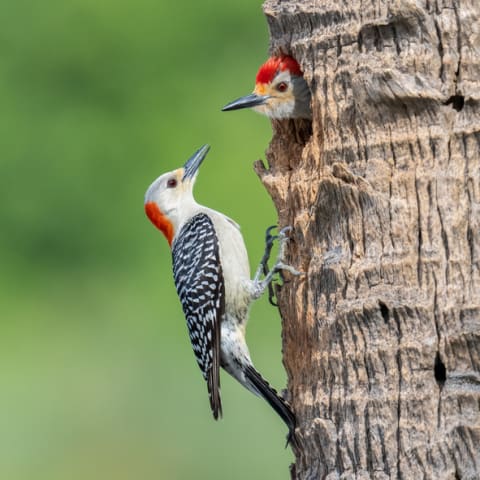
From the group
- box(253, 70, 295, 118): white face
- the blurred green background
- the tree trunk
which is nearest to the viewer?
the tree trunk

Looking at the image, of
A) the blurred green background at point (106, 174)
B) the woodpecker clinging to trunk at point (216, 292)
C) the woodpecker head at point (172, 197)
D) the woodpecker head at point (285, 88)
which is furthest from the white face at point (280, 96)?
the blurred green background at point (106, 174)

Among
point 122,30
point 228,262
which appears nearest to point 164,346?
point 122,30

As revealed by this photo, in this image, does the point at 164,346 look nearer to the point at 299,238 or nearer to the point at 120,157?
the point at 120,157

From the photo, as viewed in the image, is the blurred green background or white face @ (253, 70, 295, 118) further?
the blurred green background

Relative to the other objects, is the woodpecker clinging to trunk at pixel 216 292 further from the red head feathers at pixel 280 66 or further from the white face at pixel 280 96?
the red head feathers at pixel 280 66

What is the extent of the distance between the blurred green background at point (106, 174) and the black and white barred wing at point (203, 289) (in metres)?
5.25

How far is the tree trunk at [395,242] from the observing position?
16.3 ft

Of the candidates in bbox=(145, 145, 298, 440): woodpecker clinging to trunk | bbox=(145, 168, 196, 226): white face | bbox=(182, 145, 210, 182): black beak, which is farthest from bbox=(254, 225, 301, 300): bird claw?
bbox=(182, 145, 210, 182): black beak

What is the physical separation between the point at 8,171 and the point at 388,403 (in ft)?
35.7

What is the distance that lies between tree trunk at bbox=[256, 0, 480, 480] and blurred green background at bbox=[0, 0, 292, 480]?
6736 mm

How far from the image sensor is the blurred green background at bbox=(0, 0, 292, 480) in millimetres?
12836

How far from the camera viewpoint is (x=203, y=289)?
21.5ft

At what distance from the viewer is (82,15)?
15.8m

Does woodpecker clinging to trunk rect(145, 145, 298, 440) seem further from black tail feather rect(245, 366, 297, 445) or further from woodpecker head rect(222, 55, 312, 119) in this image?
woodpecker head rect(222, 55, 312, 119)
